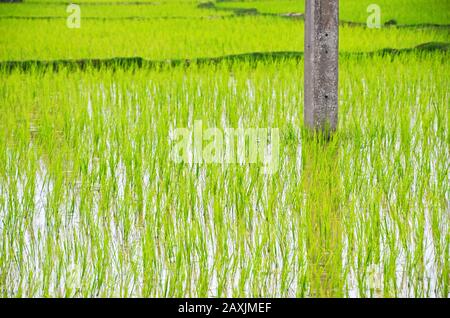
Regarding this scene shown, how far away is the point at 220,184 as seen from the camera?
Result: 12.5 ft

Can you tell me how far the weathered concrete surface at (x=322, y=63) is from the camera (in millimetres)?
4957

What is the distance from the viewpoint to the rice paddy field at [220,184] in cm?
286

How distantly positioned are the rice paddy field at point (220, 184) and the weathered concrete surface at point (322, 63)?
123mm

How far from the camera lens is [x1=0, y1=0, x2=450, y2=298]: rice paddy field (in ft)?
9.39

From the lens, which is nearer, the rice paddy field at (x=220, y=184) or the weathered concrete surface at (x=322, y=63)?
the rice paddy field at (x=220, y=184)

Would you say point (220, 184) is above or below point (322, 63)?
below

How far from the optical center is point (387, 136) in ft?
16.3

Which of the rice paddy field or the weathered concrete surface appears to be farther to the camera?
Result: the weathered concrete surface

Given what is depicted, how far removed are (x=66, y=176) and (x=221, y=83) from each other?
248 cm

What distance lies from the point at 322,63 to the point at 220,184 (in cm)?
141

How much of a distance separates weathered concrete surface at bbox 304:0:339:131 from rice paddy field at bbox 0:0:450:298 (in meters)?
0.12

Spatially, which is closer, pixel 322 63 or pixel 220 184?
pixel 220 184
